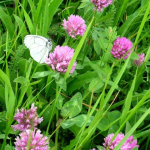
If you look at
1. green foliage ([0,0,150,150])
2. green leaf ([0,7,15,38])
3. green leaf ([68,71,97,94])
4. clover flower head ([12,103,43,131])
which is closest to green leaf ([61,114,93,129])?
green foliage ([0,0,150,150])

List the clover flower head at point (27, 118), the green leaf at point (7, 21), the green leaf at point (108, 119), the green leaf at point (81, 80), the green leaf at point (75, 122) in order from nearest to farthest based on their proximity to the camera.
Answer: the clover flower head at point (27, 118) → the green leaf at point (75, 122) → the green leaf at point (108, 119) → the green leaf at point (81, 80) → the green leaf at point (7, 21)

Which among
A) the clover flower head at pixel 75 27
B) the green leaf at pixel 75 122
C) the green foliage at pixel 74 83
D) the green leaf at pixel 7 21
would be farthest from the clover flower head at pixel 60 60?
the green leaf at pixel 7 21

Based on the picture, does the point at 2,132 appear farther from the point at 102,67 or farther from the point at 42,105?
the point at 102,67

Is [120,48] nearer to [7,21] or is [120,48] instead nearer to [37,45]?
[37,45]

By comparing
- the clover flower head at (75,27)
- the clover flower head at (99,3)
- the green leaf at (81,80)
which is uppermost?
the clover flower head at (99,3)

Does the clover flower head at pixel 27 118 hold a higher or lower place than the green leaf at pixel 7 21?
lower

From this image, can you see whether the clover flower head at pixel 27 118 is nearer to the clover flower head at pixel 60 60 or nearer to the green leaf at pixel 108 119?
the clover flower head at pixel 60 60

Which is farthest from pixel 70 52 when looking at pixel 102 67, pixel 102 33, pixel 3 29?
pixel 3 29

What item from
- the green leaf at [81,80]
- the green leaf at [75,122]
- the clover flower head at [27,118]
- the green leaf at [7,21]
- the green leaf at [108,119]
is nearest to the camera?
the clover flower head at [27,118]

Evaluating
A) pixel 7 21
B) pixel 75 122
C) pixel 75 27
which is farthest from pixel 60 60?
pixel 7 21
